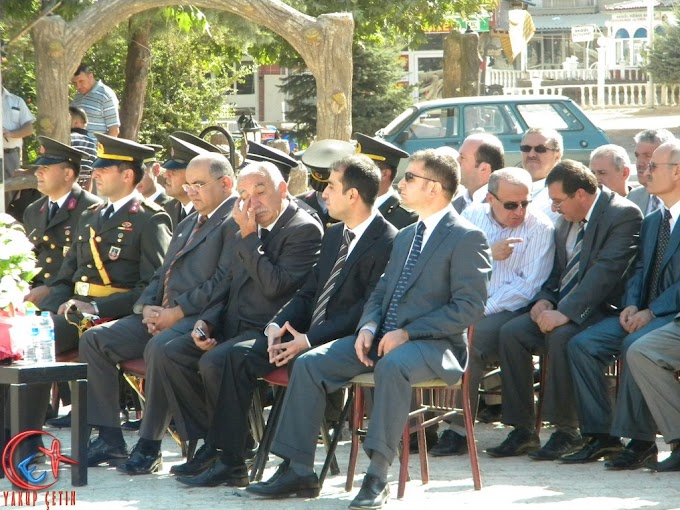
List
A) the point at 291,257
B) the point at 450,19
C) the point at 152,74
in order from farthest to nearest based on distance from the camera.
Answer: the point at 450,19 < the point at 152,74 < the point at 291,257

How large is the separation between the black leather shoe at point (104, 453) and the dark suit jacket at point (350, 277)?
1.20m

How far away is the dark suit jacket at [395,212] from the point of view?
7.58m

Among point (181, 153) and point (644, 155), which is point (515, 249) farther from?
point (181, 153)

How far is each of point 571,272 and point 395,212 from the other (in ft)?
3.93

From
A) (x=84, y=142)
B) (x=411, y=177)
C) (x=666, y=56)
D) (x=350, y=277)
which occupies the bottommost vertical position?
(x=350, y=277)

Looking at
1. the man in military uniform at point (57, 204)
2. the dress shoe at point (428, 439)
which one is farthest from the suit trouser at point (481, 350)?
the man in military uniform at point (57, 204)

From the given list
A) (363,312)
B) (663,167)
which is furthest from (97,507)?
(663,167)

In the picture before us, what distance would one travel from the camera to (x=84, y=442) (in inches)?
243

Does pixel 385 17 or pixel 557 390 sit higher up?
pixel 385 17

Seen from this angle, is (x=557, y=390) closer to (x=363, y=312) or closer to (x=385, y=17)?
(x=363, y=312)

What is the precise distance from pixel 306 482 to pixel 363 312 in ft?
2.98

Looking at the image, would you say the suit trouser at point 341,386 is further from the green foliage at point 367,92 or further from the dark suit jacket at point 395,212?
the green foliage at point 367,92

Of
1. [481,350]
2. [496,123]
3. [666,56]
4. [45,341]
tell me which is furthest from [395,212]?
[666,56]

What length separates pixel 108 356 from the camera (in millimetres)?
6949
